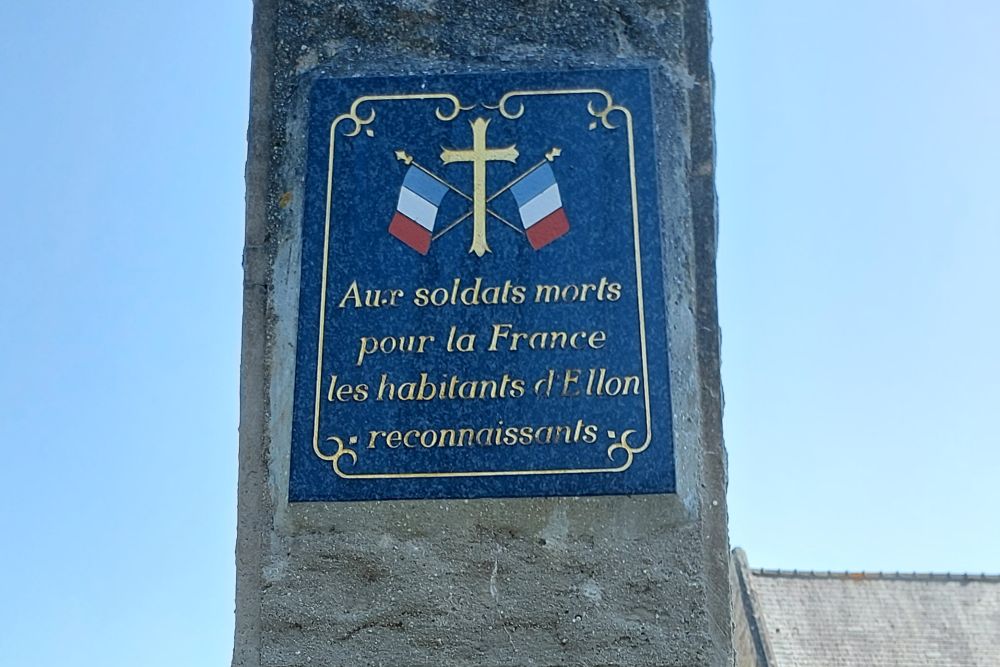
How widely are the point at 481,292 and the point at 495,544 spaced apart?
2.48 feet

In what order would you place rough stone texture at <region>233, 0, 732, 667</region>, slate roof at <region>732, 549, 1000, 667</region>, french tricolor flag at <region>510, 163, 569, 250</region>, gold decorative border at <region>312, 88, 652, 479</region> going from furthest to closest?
1. slate roof at <region>732, 549, 1000, 667</region>
2. french tricolor flag at <region>510, 163, 569, 250</region>
3. gold decorative border at <region>312, 88, 652, 479</region>
4. rough stone texture at <region>233, 0, 732, 667</region>

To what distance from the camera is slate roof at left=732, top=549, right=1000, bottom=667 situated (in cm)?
2367

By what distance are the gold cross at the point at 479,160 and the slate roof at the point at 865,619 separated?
20600 mm

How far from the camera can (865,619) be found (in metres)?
24.9

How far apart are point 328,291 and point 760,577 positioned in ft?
80.1

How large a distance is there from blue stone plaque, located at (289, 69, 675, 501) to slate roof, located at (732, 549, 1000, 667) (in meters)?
20.5

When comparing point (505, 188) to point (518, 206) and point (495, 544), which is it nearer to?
point (518, 206)

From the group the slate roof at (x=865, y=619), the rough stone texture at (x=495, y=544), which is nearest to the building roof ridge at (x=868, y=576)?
the slate roof at (x=865, y=619)

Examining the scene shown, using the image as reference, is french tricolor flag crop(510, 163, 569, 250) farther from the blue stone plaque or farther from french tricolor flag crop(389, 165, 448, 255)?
french tricolor flag crop(389, 165, 448, 255)

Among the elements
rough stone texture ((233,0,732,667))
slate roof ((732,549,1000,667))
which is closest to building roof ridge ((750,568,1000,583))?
slate roof ((732,549,1000,667))

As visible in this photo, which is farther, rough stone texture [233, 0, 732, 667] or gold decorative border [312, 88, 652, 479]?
gold decorative border [312, 88, 652, 479]

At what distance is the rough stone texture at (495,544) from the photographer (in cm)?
318

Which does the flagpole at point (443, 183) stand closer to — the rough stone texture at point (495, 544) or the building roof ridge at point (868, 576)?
the rough stone texture at point (495, 544)

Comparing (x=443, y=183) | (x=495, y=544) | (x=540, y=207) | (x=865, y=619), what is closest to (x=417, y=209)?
(x=443, y=183)
